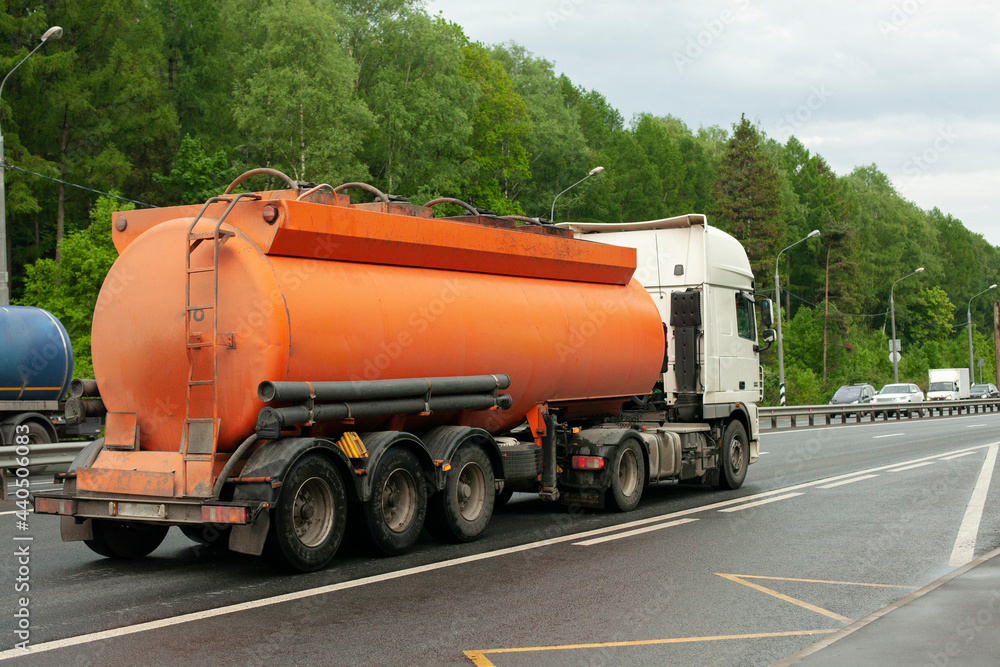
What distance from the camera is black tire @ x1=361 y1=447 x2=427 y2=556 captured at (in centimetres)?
874

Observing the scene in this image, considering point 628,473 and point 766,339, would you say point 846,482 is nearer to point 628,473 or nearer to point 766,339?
point 766,339

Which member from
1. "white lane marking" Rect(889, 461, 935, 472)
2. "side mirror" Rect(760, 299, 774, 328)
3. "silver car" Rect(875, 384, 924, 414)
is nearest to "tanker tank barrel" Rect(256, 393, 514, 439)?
"side mirror" Rect(760, 299, 774, 328)

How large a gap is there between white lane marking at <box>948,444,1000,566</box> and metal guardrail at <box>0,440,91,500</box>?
431 inches

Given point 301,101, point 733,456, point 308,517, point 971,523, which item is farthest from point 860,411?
point 308,517

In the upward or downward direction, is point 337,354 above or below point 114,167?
below

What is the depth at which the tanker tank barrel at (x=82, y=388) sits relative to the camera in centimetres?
886

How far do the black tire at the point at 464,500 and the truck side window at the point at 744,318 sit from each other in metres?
6.38

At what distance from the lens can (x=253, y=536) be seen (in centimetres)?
771

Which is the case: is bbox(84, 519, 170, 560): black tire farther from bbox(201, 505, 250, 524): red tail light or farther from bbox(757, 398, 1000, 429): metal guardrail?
bbox(757, 398, 1000, 429): metal guardrail

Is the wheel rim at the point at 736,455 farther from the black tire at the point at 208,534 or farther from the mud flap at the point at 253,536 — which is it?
the mud flap at the point at 253,536

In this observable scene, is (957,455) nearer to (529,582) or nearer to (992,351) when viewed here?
(529,582)

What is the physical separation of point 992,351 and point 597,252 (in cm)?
11151

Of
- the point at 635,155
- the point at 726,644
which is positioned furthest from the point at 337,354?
the point at 635,155

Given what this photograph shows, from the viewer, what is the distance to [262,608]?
6.98 metres
